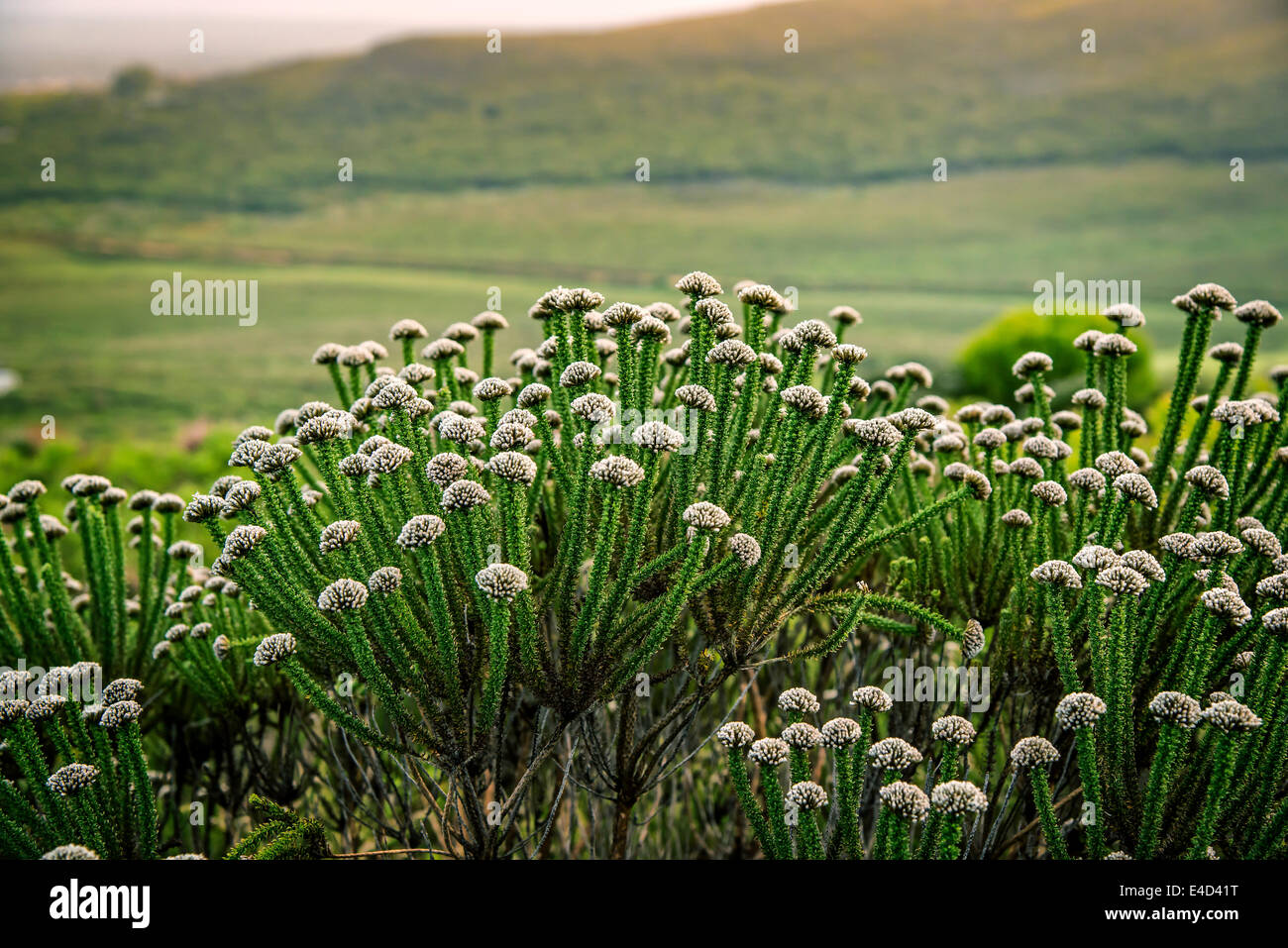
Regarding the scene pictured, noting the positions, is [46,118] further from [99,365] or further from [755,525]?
[755,525]

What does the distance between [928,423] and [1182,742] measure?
0.67m

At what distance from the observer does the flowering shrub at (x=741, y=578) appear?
1.49m

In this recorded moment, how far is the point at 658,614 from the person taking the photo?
5.27 ft

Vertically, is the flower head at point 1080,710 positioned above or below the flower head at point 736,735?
above

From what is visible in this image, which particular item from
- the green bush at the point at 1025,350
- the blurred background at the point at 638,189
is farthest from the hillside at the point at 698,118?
the green bush at the point at 1025,350

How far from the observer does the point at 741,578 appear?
66.3 inches

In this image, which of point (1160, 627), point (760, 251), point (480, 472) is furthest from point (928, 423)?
point (760, 251)

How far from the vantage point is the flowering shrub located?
149 cm

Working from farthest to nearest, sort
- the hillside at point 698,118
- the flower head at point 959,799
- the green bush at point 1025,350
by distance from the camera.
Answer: the hillside at point 698,118 < the green bush at point 1025,350 < the flower head at point 959,799

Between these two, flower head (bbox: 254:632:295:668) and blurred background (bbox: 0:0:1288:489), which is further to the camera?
blurred background (bbox: 0:0:1288:489)

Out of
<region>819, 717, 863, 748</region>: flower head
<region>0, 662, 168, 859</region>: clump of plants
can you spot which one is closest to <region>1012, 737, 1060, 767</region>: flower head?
<region>819, 717, 863, 748</region>: flower head

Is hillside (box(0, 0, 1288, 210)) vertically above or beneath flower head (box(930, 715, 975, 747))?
above

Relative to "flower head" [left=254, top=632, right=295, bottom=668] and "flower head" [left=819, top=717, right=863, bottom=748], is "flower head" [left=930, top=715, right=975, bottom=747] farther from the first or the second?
"flower head" [left=254, top=632, right=295, bottom=668]

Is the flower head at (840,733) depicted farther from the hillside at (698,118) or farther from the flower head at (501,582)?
the hillside at (698,118)
